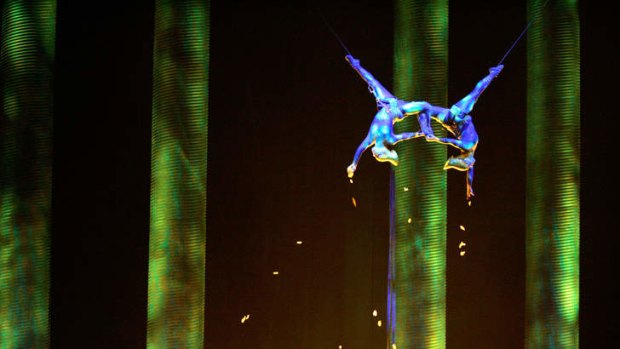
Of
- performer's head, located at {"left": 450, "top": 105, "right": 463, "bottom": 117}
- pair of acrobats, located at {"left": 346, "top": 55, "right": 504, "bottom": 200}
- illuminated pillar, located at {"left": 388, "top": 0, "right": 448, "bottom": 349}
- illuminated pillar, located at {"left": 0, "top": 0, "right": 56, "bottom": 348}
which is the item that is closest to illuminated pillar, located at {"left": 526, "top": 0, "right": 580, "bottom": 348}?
illuminated pillar, located at {"left": 388, "top": 0, "right": 448, "bottom": 349}

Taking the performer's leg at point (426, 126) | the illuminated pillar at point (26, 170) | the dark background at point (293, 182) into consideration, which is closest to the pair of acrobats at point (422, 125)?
the performer's leg at point (426, 126)

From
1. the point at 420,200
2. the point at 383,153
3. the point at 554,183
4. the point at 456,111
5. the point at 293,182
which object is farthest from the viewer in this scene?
the point at 293,182

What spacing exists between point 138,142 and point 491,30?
15.2ft

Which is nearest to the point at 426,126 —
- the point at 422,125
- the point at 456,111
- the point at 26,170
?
the point at 422,125

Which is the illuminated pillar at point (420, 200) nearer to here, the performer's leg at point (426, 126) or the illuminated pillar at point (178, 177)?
the illuminated pillar at point (178, 177)

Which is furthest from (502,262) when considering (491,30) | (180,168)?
(180,168)

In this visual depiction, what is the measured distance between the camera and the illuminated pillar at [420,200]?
10.7 meters

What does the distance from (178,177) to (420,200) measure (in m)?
2.53

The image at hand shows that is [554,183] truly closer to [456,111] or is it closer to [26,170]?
[456,111]

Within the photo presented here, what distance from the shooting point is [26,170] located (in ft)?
33.5

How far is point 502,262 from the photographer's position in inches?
499

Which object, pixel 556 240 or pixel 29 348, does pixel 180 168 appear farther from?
pixel 556 240

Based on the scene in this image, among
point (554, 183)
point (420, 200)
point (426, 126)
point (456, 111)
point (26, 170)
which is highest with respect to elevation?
point (456, 111)

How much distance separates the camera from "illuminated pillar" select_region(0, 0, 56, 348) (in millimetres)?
10102
